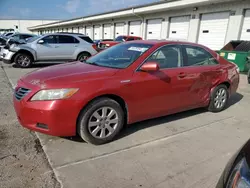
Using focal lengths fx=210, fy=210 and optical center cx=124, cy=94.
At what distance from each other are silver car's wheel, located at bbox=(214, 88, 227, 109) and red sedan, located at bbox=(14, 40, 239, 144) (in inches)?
10.5

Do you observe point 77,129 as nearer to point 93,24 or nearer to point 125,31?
point 125,31

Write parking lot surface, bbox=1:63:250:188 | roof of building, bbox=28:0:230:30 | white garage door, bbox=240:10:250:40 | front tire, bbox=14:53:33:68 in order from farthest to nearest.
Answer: roof of building, bbox=28:0:230:30, white garage door, bbox=240:10:250:40, front tire, bbox=14:53:33:68, parking lot surface, bbox=1:63:250:188

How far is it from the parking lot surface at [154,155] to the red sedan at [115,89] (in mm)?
269

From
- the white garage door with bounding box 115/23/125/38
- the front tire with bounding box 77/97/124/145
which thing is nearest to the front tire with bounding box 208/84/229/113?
the front tire with bounding box 77/97/124/145

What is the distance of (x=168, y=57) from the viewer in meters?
3.70

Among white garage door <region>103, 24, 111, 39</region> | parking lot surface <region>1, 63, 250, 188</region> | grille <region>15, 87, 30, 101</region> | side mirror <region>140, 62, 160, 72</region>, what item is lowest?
parking lot surface <region>1, 63, 250, 188</region>

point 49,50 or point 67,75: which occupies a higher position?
point 67,75

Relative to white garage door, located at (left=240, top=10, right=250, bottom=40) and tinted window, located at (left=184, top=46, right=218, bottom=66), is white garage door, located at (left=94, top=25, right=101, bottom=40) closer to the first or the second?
white garage door, located at (left=240, top=10, right=250, bottom=40)

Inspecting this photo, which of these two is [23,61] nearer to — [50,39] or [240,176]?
[50,39]

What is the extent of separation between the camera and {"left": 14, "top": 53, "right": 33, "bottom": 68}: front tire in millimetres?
→ 9727

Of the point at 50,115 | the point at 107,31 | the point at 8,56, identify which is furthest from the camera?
the point at 107,31

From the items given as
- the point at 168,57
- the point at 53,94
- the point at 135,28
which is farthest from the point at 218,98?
the point at 135,28

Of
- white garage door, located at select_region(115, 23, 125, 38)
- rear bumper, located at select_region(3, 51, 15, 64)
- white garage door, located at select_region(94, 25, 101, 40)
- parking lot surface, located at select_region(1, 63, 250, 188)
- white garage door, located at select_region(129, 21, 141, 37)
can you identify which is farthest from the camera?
white garage door, located at select_region(94, 25, 101, 40)

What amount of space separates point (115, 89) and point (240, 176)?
6.53ft
